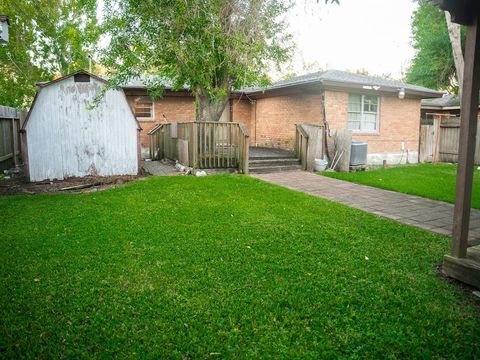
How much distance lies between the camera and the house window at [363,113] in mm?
13826

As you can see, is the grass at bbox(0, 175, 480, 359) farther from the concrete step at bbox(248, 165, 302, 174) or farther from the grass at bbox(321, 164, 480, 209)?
the concrete step at bbox(248, 165, 302, 174)

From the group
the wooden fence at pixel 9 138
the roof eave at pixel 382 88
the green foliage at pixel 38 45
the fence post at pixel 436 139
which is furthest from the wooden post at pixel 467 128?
the green foliage at pixel 38 45

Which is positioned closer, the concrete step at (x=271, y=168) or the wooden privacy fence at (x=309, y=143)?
the concrete step at (x=271, y=168)

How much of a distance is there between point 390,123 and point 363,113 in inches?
60.4

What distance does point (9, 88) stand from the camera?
803 inches

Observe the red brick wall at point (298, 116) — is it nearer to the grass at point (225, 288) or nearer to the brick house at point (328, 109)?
the brick house at point (328, 109)

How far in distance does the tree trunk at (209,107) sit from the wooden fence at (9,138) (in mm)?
6236

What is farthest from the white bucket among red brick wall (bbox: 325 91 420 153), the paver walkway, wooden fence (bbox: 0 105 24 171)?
wooden fence (bbox: 0 105 24 171)

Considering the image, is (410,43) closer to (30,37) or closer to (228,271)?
(30,37)

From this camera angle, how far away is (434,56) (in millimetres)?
24078

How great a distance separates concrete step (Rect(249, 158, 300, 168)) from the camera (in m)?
11.8

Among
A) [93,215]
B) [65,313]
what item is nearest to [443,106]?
[93,215]

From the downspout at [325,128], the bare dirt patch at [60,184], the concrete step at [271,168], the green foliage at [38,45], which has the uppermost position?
the green foliage at [38,45]

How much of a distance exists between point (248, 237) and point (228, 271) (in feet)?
3.84
